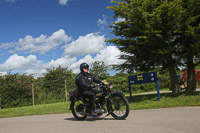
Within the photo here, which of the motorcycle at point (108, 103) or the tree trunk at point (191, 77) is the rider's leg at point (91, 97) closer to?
the motorcycle at point (108, 103)

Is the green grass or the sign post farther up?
the sign post

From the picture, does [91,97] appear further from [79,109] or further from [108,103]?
[79,109]

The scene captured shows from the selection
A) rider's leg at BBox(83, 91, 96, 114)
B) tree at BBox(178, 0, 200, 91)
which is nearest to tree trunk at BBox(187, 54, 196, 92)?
tree at BBox(178, 0, 200, 91)

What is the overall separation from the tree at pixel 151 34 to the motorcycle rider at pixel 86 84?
409cm

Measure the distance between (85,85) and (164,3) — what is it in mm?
5516

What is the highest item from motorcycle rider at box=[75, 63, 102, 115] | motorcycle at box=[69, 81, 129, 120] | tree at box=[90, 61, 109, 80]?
tree at box=[90, 61, 109, 80]

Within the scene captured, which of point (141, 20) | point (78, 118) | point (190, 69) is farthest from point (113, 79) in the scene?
point (78, 118)

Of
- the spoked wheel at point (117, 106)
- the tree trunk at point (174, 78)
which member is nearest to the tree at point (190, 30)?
the tree trunk at point (174, 78)

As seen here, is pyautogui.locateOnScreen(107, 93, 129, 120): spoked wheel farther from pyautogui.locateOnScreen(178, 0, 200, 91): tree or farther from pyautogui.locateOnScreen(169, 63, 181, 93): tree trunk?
pyautogui.locateOnScreen(169, 63, 181, 93): tree trunk

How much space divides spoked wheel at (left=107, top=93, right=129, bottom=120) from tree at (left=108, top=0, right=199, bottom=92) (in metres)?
4.25

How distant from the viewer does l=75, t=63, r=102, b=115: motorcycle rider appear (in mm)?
5836

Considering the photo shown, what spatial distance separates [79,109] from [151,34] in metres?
4.97

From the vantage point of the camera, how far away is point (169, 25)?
9.24 metres

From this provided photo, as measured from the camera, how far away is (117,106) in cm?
578
